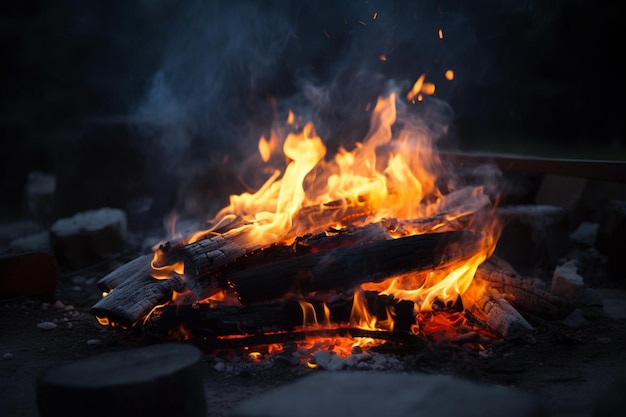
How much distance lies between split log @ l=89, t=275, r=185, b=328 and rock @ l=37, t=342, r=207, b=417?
103 cm

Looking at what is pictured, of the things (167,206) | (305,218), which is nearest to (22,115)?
(167,206)

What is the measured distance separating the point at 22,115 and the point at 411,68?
6174 millimetres

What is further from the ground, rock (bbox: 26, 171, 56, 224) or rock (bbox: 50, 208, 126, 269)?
rock (bbox: 26, 171, 56, 224)

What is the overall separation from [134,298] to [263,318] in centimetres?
86

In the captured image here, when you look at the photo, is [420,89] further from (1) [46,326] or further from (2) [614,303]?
(1) [46,326]

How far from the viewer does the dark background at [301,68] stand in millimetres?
7617

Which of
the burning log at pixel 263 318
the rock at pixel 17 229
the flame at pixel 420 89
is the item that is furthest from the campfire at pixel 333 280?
the rock at pixel 17 229

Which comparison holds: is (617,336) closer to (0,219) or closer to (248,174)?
(248,174)

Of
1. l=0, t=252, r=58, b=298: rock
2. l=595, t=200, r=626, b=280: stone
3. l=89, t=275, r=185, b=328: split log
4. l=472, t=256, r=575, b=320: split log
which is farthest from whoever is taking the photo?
l=595, t=200, r=626, b=280: stone

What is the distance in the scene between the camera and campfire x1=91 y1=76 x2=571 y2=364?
3777mm

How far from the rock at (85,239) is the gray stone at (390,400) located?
4.48 meters

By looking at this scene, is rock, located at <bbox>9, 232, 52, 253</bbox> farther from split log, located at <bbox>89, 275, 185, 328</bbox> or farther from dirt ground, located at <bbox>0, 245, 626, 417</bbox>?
split log, located at <bbox>89, 275, 185, 328</bbox>

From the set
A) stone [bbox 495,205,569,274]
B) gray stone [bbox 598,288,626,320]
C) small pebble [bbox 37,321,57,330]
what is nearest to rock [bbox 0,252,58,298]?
small pebble [bbox 37,321,57,330]

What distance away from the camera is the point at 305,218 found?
15.0 feet
